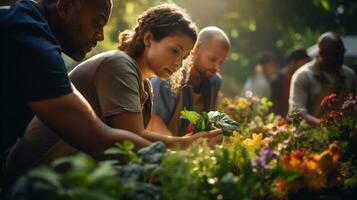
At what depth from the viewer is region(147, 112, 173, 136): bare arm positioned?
445 centimetres

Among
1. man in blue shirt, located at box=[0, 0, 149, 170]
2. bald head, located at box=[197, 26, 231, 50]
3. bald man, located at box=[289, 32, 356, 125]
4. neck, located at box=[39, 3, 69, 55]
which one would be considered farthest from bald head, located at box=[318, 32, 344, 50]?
man in blue shirt, located at box=[0, 0, 149, 170]

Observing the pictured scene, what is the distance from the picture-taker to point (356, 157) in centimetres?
297

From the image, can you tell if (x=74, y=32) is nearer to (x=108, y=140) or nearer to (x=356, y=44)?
(x=108, y=140)

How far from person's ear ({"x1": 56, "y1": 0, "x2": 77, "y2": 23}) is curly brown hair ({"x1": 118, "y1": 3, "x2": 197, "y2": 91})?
0.66 m

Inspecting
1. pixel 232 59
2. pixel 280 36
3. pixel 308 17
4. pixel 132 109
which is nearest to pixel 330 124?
pixel 132 109

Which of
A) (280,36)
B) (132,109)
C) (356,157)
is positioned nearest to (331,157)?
(356,157)

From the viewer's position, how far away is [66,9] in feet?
8.47

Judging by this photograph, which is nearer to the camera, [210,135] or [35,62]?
[35,62]

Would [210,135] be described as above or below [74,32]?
below

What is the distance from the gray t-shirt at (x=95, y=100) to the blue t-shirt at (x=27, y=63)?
373mm

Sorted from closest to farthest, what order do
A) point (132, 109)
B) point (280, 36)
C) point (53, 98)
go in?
point (53, 98) → point (132, 109) → point (280, 36)

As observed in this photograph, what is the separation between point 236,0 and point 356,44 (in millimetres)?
3578

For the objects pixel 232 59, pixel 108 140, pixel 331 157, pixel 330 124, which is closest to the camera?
pixel 108 140

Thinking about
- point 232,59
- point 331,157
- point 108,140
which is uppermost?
point 331,157
